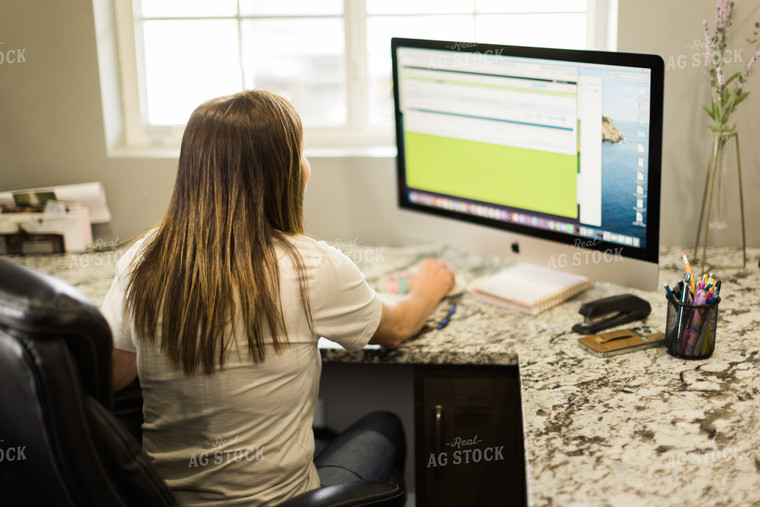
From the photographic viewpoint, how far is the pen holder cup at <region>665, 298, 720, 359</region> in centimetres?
133

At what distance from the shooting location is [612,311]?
1.54 m

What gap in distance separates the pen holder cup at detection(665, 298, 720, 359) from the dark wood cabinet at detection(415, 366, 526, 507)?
0.30 m

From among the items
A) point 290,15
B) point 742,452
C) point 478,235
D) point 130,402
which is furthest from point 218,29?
point 742,452

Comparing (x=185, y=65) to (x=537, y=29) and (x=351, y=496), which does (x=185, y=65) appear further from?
(x=351, y=496)

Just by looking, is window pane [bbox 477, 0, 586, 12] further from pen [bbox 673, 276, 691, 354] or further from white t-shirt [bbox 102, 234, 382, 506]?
white t-shirt [bbox 102, 234, 382, 506]

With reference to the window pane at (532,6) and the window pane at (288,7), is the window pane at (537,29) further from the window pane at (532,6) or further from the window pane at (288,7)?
the window pane at (288,7)

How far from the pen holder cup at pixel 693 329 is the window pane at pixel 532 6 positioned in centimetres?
101

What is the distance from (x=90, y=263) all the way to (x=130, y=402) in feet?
2.47

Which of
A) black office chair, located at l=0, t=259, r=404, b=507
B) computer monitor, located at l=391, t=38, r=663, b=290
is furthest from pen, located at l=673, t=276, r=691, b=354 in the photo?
black office chair, located at l=0, t=259, r=404, b=507

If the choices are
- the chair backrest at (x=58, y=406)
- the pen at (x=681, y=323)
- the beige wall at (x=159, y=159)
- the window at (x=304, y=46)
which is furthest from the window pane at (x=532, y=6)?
the chair backrest at (x=58, y=406)

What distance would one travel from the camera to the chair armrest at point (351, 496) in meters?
1.12

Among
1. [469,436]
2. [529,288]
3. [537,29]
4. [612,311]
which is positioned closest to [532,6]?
[537,29]

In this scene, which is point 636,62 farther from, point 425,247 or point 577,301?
point 425,247

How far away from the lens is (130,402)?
1410mm
